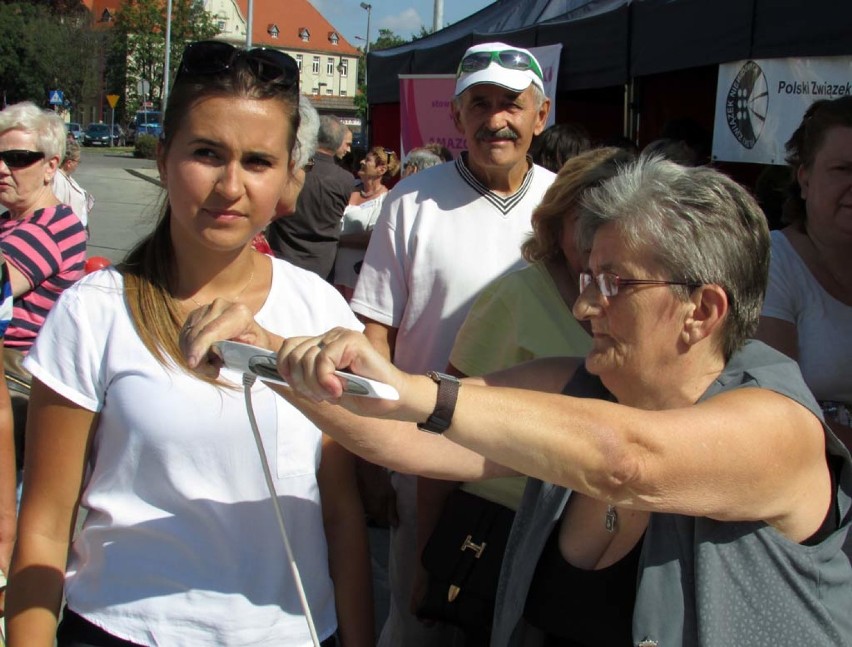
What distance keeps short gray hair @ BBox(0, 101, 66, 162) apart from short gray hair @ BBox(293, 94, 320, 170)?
153cm

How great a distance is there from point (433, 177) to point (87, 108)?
80069 millimetres

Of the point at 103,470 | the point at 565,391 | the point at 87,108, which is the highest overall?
the point at 87,108

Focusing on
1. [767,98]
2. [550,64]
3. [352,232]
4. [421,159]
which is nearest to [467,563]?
[767,98]

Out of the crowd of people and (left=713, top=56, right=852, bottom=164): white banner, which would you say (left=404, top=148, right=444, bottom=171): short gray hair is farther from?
the crowd of people

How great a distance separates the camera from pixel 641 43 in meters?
6.36

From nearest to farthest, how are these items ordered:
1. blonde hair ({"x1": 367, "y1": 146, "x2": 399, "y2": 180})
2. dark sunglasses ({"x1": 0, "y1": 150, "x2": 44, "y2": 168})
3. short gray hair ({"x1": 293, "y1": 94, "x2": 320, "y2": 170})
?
short gray hair ({"x1": 293, "y1": 94, "x2": 320, "y2": 170}) → dark sunglasses ({"x1": 0, "y1": 150, "x2": 44, "y2": 168}) → blonde hair ({"x1": 367, "y1": 146, "x2": 399, "y2": 180})

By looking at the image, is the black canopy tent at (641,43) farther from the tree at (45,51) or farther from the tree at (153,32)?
the tree at (45,51)

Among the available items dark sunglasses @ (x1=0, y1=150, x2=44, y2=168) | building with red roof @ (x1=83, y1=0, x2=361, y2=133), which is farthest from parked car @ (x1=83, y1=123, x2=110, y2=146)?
dark sunglasses @ (x1=0, y1=150, x2=44, y2=168)

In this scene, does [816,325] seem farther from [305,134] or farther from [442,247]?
[305,134]

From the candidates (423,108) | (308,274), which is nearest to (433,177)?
(308,274)

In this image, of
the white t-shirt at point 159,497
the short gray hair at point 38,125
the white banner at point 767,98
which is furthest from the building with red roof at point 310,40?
the white t-shirt at point 159,497

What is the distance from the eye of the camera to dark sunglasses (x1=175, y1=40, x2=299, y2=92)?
1.79 m

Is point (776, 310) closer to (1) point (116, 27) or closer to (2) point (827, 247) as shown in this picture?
(2) point (827, 247)

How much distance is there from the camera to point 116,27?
5984 cm
